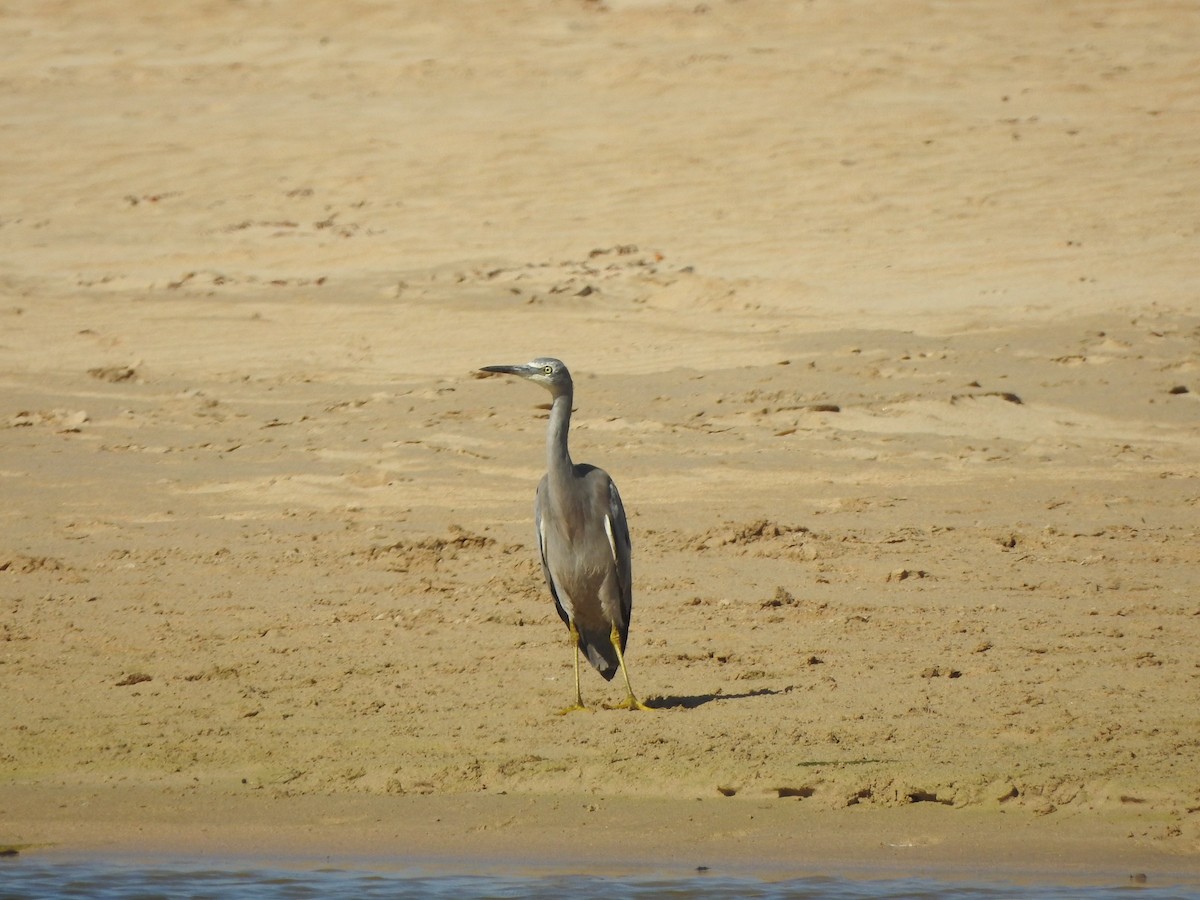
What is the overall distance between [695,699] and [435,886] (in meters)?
1.91

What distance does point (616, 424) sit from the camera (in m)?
12.0

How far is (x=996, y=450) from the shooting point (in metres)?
11.4

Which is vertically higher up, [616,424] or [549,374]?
[549,374]

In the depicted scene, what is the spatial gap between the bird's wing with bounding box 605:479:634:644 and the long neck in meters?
0.22

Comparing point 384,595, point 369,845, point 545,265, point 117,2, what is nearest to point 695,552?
point 384,595

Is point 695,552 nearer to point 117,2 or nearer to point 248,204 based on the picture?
point 248,204

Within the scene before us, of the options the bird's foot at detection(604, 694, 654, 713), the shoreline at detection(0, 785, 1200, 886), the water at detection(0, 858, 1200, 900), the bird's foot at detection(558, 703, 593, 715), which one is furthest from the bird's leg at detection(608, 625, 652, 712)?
the water at detection(0, 858, 1200, 900)

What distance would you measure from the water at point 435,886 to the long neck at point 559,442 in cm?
212

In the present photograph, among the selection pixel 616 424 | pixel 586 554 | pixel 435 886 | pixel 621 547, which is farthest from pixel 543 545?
pixel 616 424

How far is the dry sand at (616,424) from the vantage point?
6320 millimetres

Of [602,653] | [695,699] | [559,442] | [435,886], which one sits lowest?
[435,886]

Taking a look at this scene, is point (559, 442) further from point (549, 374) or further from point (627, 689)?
point (627, 689)

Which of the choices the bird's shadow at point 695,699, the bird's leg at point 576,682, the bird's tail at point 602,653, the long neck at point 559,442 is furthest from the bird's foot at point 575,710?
the long neck at point 559,442

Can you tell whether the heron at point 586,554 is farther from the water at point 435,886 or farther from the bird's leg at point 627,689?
the water at point 435,886
